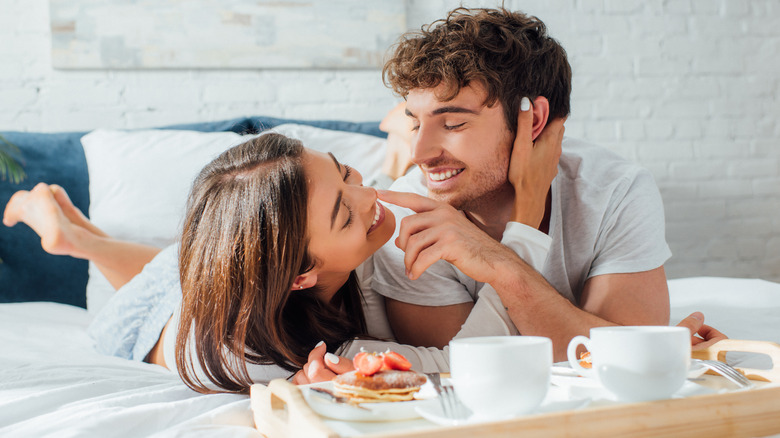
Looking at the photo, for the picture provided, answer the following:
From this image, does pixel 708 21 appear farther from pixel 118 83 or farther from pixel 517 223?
pixel 118 83

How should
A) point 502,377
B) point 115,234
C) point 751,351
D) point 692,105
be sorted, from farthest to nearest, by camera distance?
point 692,105, point 115,234, point 751,351, point 502,377

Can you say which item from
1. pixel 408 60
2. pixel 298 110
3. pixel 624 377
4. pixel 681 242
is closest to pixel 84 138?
pixel 298 110

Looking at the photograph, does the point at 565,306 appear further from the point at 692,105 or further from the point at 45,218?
the point at 692,105

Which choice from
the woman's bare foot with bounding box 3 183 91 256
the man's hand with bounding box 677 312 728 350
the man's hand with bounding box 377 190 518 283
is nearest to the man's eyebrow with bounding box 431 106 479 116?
the man's hand with bounding box 377 190 518 283

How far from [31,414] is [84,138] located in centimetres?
140

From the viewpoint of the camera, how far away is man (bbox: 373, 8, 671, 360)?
1.35 meters

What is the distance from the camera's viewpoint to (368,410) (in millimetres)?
712

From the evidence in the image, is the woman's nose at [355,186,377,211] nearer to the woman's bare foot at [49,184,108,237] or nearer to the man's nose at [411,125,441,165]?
the man's nose at [411,125,441,165]

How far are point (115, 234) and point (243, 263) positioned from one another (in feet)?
3.42

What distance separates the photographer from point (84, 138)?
2.16m

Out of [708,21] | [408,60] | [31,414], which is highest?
[708,21]

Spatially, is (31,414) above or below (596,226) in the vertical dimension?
below

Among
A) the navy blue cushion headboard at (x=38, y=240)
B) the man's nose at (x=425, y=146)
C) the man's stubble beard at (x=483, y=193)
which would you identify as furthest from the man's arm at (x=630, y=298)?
the navy blue cushion headboard at (x=38, y=240)

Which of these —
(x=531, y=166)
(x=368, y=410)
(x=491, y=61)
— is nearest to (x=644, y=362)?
(x=368, y=410)
